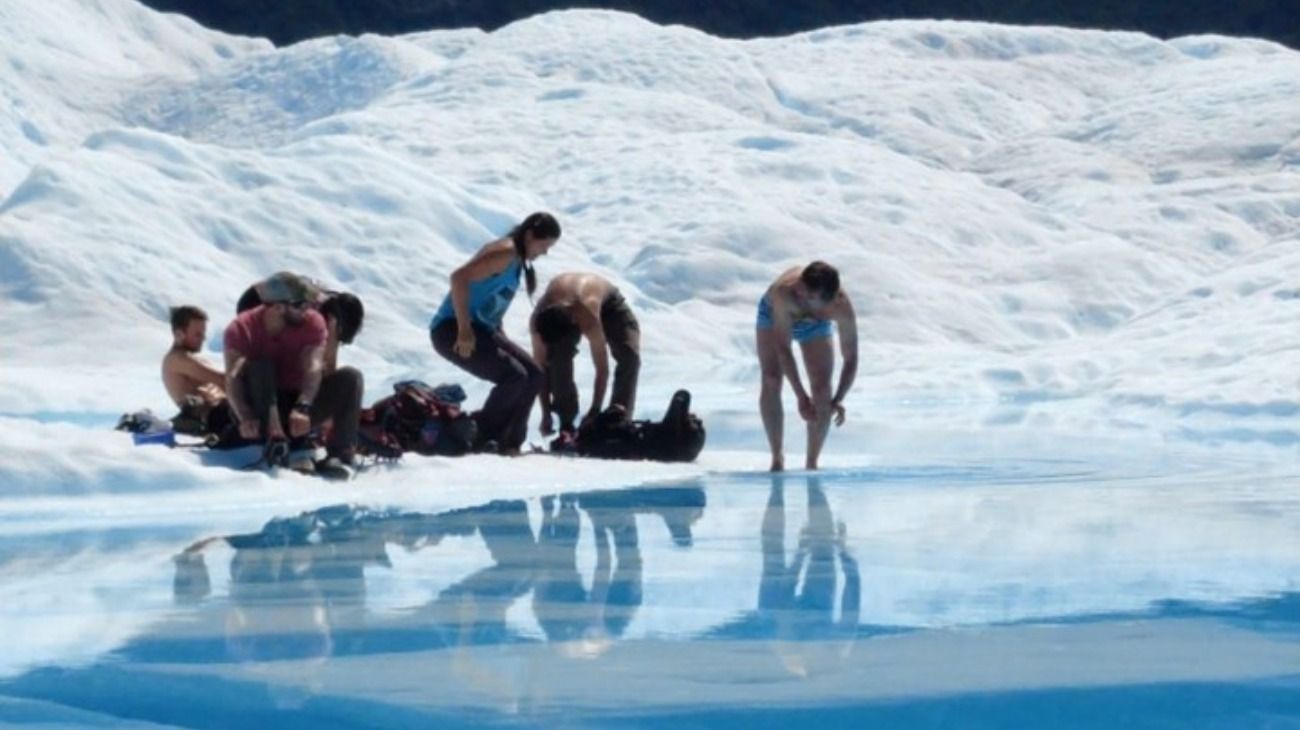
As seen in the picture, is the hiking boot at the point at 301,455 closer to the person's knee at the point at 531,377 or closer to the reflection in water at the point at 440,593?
the reflection in water at the point at 440,593

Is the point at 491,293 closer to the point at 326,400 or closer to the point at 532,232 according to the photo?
the point at 532,232

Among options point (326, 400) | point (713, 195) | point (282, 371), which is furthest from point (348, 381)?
point (713, 195)

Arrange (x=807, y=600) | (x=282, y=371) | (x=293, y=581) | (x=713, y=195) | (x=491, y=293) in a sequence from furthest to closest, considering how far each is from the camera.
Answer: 1. (x=713, y=195)
2. (x=491, y=293)
3. (x=282, y=371)
4. (x=293, y=581)
5. (x=807, y=600)

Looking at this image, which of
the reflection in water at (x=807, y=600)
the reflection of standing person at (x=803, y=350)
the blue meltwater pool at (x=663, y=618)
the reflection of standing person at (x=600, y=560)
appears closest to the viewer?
the blue meltwater pool at (x=663, y=618)

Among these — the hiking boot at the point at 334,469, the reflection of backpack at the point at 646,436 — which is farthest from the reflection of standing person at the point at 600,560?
the reflection of backpack at the point at 646,436

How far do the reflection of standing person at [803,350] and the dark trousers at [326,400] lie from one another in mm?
2075

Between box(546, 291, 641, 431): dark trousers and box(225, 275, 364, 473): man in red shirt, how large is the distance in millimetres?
2122

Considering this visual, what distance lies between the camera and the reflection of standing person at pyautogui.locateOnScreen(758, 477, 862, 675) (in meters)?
4.80

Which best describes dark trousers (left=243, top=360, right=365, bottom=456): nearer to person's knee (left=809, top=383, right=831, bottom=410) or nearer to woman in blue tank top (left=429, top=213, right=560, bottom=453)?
woman in blue tank top (left=429, top=213, right=560, bottom=453)

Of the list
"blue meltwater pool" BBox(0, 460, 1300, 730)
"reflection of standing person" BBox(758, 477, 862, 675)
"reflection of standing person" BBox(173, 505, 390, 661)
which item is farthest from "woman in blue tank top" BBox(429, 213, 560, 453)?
"reflection of standing person" BBox(758, 477, 862, 675)

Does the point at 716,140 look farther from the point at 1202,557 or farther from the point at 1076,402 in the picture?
the point at 1202,557

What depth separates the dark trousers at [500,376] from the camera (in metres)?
9.45

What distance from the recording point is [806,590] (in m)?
5.53

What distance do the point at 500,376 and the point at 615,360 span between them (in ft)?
3.24
